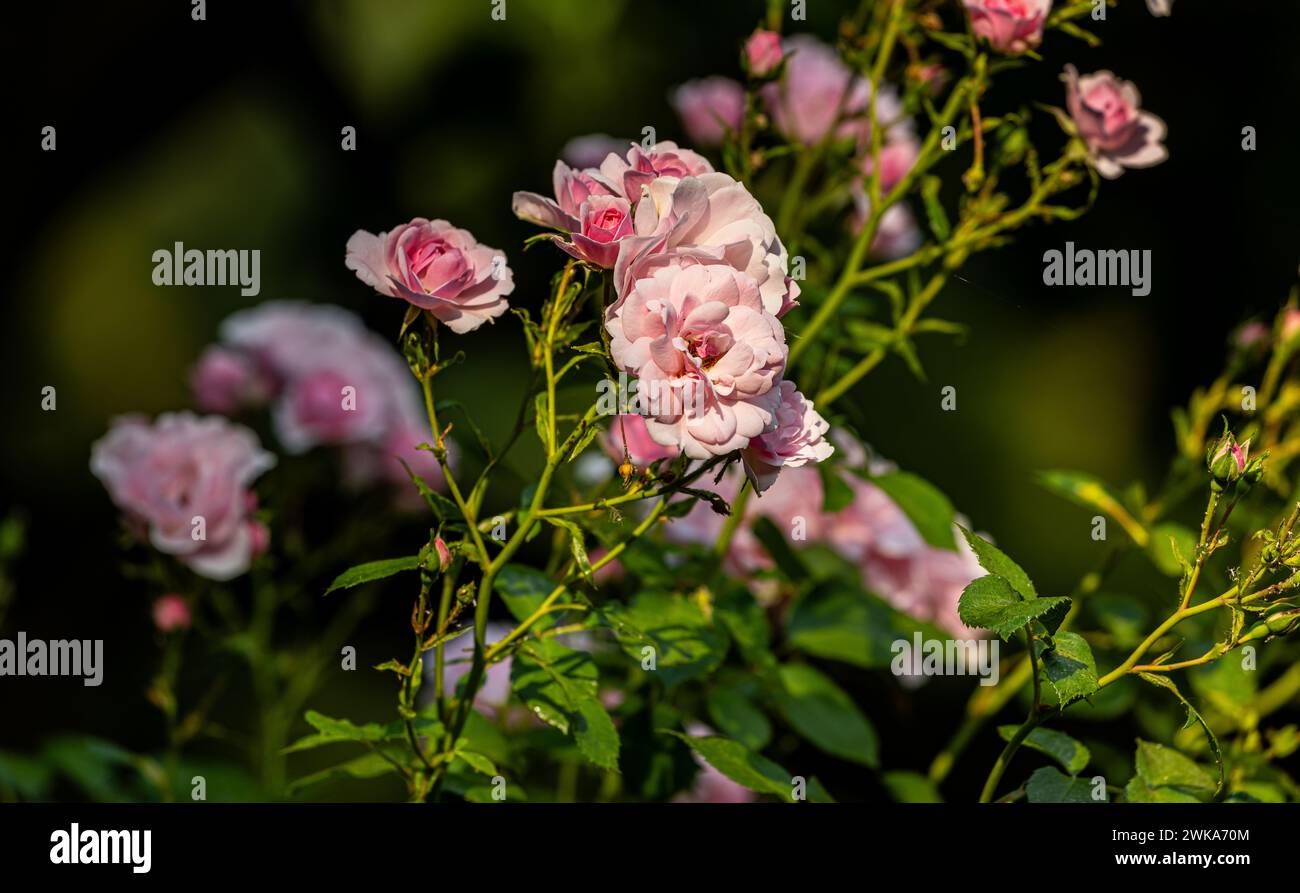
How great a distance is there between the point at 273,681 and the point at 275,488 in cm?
21

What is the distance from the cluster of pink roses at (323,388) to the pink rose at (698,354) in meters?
0.80

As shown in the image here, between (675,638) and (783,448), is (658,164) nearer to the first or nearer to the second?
(783,448)

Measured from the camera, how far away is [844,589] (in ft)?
3.57

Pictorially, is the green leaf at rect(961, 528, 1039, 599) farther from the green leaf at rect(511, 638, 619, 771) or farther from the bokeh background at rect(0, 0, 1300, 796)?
the bokeh background at rect(0, 0, 1300, 796)

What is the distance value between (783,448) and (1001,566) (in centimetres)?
16

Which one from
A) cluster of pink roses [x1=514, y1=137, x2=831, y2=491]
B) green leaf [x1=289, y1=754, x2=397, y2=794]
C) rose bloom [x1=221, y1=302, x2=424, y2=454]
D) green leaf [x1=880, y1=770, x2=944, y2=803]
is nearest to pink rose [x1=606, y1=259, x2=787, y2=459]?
cluster of pink roses [x1=514, y1=137, x2=831, y2=491]

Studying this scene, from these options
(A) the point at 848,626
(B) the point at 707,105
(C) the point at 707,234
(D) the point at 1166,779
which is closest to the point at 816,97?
(B) the point at 707,105

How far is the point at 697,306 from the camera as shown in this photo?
65 cm

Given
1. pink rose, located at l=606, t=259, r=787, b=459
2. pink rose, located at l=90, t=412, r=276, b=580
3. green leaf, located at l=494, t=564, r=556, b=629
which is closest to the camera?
pink rose, located at l=606, t=259, r=787, b=459

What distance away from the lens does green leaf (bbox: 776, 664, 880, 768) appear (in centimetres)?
99

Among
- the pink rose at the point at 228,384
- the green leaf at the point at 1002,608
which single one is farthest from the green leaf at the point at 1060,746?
the pink rose at the point at 228,384
